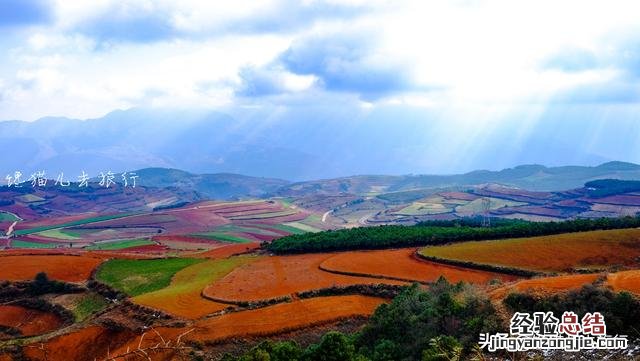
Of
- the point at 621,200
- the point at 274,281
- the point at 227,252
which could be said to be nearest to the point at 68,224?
the point at 227,252

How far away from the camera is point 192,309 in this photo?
38594 mm

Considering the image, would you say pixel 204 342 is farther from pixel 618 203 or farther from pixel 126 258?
pixel 618 203

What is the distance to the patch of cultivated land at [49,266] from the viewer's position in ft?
173

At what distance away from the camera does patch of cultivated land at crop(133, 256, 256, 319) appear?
38.7 m

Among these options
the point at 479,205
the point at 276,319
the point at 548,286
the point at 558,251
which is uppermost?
the point at 548,286

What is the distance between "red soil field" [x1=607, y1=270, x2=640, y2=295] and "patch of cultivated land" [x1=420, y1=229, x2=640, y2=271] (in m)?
20.2

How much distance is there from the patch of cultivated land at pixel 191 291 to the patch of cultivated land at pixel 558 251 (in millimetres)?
19206

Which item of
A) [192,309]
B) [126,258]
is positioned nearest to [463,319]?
[192,309]

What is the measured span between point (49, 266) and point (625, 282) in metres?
50.4

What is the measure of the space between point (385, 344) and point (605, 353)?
10644mm

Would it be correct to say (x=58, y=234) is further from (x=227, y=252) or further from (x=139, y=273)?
(x=139, y=273)

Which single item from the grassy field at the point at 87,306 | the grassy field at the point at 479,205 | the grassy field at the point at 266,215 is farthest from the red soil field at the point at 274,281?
the grassy field at the point at 479,205

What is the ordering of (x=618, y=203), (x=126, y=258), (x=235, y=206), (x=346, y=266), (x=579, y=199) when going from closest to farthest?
1. (x=346, y=266)
2. (x=126, y=258)
3. (x=618, y=203)
4. (x=579, y=199)
5. (x=235, y=206)

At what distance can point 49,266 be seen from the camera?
182 ft
